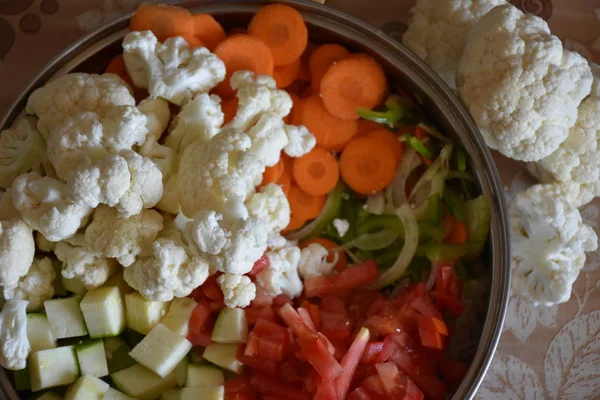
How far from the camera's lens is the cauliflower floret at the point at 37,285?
1.20 metres

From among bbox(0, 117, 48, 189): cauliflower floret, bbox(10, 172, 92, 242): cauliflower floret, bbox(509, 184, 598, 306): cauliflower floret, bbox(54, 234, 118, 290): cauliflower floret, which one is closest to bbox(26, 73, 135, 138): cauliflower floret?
bbox(0, 117, 48, 189): cauliflower floret

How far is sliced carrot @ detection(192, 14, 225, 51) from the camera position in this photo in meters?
1.33

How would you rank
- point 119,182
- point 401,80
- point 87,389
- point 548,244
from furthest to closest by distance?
1. point 401,80
2. point 548,244
3. point 87,389
4. point 119,182

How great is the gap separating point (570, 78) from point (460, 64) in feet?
0.81

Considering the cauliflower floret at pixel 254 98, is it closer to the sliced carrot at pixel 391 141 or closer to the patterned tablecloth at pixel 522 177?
the sliced carrot at pixel 391 141

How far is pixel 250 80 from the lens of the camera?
132 cm

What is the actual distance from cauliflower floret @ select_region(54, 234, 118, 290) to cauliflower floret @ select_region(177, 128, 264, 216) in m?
0.22

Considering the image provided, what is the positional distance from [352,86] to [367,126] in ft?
0.41

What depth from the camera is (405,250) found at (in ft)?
4.58

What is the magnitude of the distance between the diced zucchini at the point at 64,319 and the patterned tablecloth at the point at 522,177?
593 millimetres

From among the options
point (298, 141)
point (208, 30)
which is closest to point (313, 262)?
point (298, 141)

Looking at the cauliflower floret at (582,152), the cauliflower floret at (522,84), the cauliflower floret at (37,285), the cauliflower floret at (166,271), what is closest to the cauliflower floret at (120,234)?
the cauliflower floret at (166,271)

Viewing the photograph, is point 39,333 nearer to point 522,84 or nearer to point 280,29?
point 280,29

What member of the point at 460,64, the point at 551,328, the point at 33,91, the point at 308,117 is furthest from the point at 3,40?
the point at 551,328
